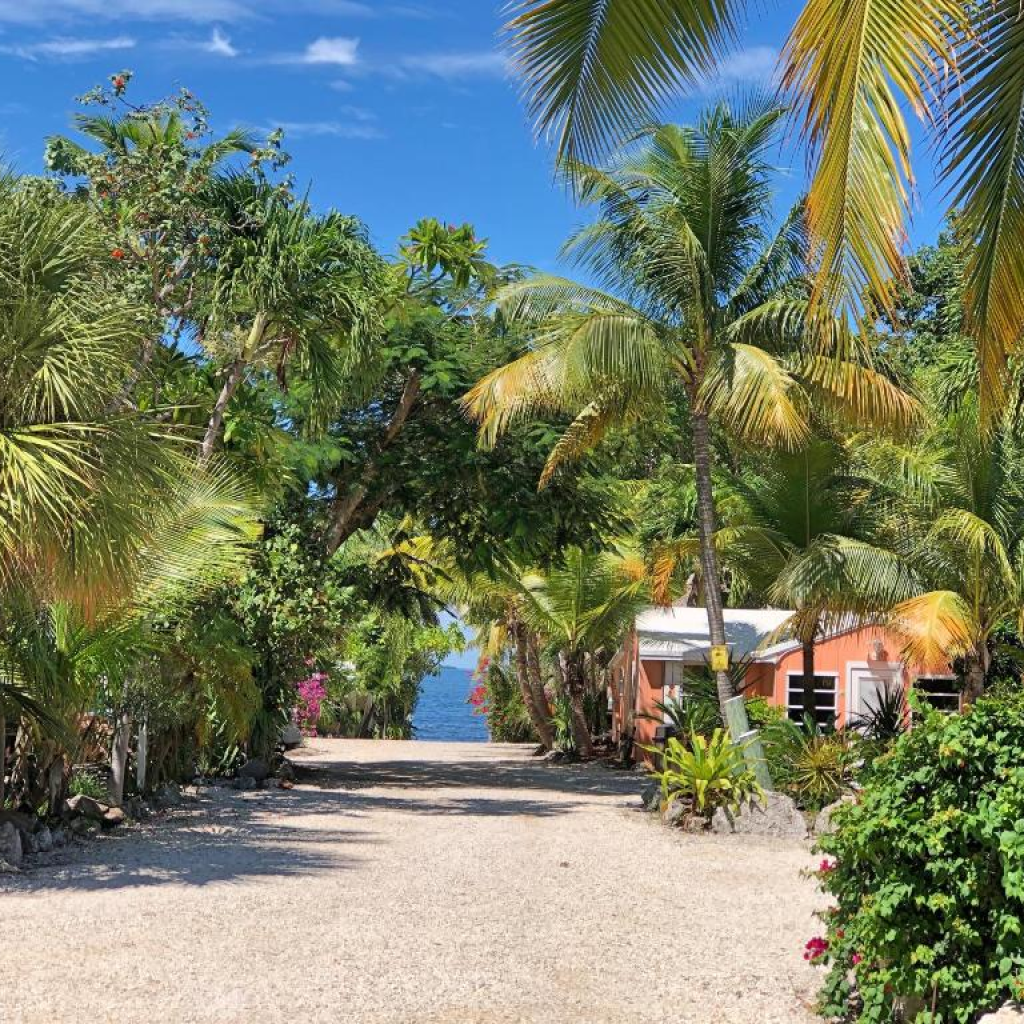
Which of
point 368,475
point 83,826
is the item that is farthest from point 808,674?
point 83,826

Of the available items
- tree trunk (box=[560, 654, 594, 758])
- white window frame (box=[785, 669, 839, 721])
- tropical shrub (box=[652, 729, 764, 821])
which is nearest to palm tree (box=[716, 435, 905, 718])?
tropical shrub (box=[652, 729, 764, 821])

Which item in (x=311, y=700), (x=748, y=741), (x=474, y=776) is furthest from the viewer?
(x=311, y=700)

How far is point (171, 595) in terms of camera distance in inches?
466

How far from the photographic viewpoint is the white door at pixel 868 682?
22203 millimetres

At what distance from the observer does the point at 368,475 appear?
20.5m

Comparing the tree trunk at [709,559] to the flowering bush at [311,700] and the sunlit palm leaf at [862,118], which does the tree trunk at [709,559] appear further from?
the flowering bush at [311,700]

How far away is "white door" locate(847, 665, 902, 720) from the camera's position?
22203mm

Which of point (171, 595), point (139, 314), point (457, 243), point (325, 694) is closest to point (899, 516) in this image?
point (457, 243)

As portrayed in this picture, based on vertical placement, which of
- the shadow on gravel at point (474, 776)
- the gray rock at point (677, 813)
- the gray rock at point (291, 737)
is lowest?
the shadow on gravel at point (474, 776)

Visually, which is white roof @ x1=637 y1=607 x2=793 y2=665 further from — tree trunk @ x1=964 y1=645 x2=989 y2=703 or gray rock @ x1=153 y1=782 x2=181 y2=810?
gray rock @ x1=153 y1=782 x2=181 y2=810

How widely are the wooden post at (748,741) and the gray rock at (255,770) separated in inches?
315

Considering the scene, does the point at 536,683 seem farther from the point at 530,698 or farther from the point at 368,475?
the point at 368,475

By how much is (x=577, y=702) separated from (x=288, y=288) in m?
15.8

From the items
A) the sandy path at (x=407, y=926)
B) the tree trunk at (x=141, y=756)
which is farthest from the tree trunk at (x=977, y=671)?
the tree trunk at (x=141, y=756)
